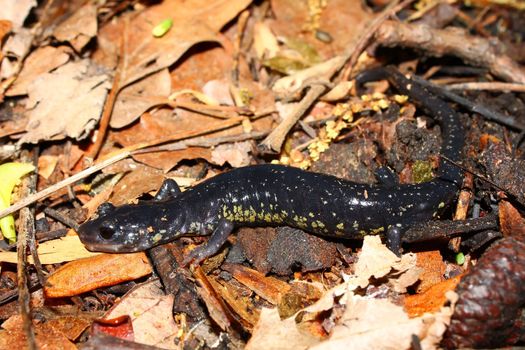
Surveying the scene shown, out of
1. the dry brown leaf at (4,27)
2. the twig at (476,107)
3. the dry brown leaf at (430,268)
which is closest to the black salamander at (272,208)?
the dry brown leaf at (430,268)

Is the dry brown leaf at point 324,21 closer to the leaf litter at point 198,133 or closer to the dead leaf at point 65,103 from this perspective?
the leaf litter at point 198,133

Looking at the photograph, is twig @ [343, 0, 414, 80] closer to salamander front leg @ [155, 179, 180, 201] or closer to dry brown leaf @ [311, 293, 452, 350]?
salamander front leg @ [155, 179, 180, 201]

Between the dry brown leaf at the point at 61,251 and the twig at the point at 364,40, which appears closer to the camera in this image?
the dry brown leaf at the point at 61,251

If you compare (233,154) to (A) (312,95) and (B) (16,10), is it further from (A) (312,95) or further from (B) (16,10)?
(B) (16,10)

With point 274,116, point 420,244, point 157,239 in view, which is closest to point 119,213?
point 157,239

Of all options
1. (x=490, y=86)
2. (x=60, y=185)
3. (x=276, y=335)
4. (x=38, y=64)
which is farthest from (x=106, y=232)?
(x=490, y=86)

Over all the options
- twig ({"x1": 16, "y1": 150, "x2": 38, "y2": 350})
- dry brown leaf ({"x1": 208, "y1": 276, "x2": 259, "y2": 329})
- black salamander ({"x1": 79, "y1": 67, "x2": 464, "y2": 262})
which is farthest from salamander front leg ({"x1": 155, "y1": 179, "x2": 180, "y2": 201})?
twig ({"x1": 16, "y1": 150, "x2": 38, "y2": 350})

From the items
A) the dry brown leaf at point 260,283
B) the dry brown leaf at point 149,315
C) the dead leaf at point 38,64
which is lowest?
the dry brown leaf at point 260,283
